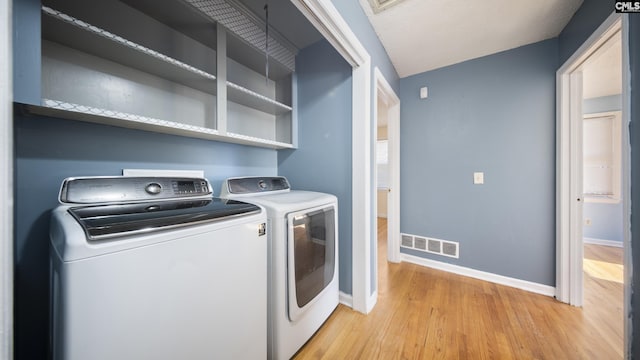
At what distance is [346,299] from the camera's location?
1.65 m

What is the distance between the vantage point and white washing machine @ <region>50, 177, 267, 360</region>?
528 millimetres

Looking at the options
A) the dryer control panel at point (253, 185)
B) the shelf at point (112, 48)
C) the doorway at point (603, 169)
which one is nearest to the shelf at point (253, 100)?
the shelf at point (112, 48)

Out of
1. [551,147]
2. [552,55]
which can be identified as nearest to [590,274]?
[551,147]

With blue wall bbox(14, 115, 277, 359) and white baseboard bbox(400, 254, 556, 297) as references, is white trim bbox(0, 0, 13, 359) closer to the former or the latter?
blue wall bbox(14, 115, 277, 359)

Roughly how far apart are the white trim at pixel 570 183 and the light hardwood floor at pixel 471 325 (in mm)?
242

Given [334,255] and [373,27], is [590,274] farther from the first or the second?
[373,27]

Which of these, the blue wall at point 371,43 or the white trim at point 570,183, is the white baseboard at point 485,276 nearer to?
the white trim at point 570,183

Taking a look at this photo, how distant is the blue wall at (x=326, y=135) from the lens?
1637mm

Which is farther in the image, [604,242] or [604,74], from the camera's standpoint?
[604,242]

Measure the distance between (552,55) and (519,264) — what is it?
195cm

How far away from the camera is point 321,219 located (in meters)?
1.36

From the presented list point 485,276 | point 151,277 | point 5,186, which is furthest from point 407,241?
point 5,186

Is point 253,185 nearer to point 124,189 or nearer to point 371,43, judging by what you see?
point 124,189

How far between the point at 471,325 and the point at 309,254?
51.5 inches
